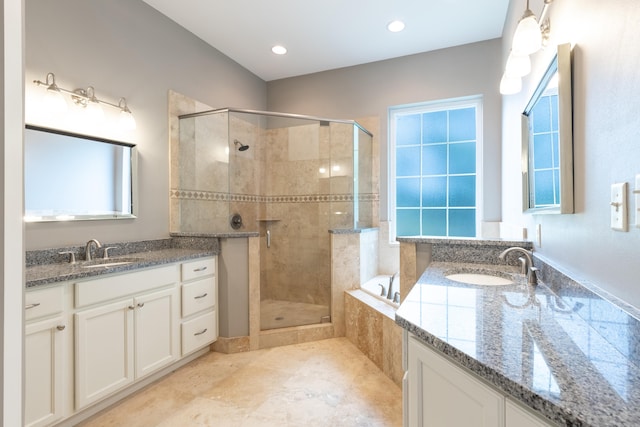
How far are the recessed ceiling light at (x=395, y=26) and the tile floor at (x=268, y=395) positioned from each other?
2883 mm

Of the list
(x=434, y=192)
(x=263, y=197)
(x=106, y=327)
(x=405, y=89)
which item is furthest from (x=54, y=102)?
(x=434, y=192)

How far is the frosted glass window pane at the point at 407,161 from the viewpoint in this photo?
3.54m

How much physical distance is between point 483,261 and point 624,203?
112 centimetres

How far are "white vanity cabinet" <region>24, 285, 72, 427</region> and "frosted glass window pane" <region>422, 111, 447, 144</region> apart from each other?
3.35 m

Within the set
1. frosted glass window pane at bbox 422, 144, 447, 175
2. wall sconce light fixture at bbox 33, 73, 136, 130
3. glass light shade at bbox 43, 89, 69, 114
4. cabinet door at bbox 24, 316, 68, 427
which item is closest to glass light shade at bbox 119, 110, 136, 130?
wall sconce light fixture at bbox 33, 73, 136, 130

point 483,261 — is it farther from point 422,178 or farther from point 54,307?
point 54,307

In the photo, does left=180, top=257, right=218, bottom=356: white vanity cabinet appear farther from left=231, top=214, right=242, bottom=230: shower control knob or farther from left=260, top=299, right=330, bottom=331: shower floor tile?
left=231, top=214, right=242, bottom=230: shower control knob

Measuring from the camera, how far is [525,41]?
1308mm

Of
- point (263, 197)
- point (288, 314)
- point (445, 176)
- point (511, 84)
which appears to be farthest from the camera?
point (263, 197)

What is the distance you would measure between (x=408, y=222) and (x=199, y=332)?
2.37 meters

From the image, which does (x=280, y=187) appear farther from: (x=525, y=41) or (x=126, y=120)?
(x=525, y=41)

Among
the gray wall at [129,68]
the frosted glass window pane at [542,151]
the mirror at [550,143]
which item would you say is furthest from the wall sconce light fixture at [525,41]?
the gray wall at [129,68]

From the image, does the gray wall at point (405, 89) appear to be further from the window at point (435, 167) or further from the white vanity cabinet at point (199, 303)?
the white vanity cabinet at point (199, 303)

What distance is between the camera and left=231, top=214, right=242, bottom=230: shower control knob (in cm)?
318
